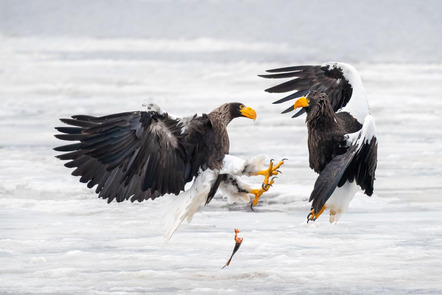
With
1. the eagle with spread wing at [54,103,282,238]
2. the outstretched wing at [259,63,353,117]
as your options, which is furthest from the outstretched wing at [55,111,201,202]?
the outstretched wing at [259,63,353,117]

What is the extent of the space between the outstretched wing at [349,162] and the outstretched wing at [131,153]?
0.91 metres

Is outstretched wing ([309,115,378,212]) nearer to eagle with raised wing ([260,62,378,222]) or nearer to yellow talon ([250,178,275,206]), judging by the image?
eagle with raised wing ([260,62,378,222])

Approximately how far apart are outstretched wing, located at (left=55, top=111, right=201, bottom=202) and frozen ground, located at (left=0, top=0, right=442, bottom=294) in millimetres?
384

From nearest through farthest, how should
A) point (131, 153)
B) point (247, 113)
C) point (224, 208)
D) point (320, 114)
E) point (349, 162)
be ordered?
point (349, 162) < point (131, 153) < point (320, 114) < point (247, 113) < point (224, 208)

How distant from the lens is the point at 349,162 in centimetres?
588

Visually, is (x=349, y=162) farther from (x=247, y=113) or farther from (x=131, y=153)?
(x=131, y=153)

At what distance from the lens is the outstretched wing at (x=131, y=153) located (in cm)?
600

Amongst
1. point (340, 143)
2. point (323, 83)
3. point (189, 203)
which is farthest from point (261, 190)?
point (323, 83)

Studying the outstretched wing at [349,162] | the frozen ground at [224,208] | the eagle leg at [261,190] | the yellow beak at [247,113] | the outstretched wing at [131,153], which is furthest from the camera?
the yellow beak at [247,113]

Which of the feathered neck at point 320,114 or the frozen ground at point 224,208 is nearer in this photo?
the frozen ground at point 224,208

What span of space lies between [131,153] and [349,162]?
133cm

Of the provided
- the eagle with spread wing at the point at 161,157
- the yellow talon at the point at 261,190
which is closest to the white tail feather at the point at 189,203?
the eagle with spread wing at the point at 161,157

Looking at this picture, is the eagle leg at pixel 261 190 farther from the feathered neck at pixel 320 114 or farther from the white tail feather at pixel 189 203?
the feathered neck at pixel 320 114

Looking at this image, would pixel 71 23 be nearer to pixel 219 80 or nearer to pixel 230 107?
pixel 219 80
